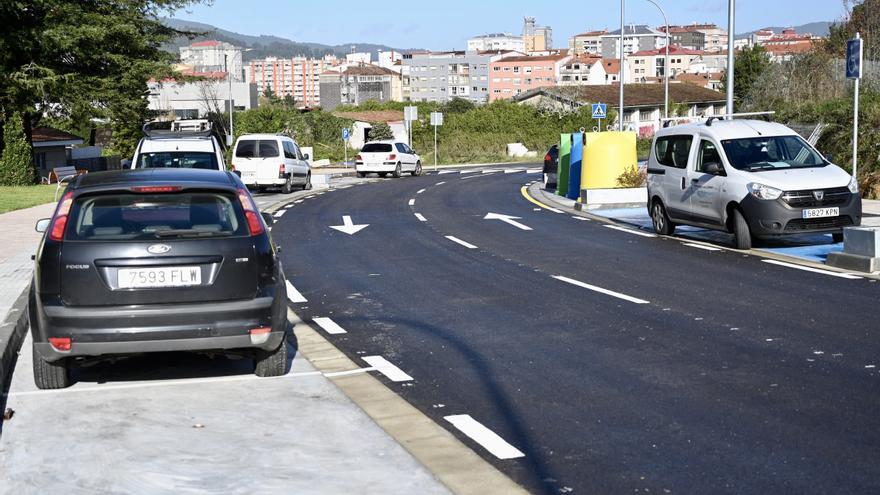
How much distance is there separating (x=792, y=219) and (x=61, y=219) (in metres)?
10.9

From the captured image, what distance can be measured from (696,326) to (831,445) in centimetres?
399

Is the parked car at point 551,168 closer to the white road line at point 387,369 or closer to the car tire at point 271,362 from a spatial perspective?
the white road line at point 387,369

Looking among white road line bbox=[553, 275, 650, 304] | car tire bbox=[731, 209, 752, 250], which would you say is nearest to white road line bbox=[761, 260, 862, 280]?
car tire bbox=[731, 209, 752, 250]

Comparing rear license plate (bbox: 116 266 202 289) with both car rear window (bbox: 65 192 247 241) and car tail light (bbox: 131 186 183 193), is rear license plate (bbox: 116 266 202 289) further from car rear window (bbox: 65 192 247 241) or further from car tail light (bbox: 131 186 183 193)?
car tail light (bbox: 131 186 183 193)

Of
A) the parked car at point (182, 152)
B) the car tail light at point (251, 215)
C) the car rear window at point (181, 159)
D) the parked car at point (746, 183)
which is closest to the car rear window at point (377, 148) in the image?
the parked car at point (182, 152)

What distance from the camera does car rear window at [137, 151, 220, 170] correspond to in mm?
21314

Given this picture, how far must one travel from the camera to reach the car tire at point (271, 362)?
8266 mm

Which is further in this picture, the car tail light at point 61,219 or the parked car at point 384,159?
the parked car at point 384,159

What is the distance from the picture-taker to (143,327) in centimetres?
757

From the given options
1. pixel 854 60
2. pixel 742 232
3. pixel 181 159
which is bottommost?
pixel 742 232

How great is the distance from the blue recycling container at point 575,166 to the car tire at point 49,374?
21.6 meters

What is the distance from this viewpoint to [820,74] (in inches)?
1581

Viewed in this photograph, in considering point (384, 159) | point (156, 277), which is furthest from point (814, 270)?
point (384, 159)

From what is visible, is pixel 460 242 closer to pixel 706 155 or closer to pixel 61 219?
pixel 706 155
